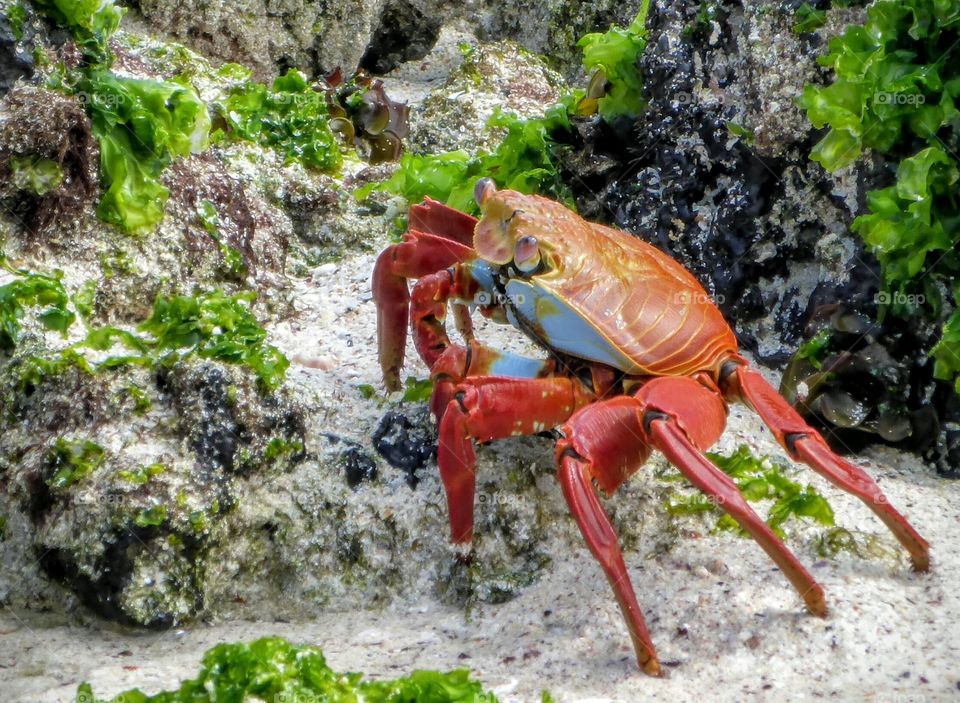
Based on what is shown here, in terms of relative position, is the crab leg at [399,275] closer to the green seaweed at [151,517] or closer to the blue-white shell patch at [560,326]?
the blue-white shell patch at [560,326]

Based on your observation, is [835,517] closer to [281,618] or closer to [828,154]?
[828,154]

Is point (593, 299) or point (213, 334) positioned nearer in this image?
point (593, 299)

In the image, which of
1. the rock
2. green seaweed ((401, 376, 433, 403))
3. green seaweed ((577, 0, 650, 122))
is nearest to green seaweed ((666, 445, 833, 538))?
green seaweed ((401, 376, 433, 403))

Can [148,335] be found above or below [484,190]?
below

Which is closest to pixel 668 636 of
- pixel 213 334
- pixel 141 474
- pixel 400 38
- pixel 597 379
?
pixel 597 379

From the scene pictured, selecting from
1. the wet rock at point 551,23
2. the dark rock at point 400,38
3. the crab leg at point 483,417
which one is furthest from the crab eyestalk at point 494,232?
the dark rock at point 400,38

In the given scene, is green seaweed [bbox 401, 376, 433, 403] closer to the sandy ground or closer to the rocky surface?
the rocky surface

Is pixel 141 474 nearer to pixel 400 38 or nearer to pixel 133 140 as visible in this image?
pixel 133 140
